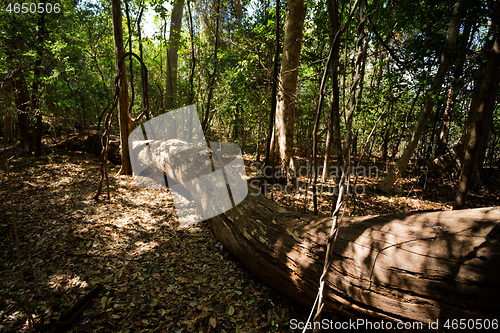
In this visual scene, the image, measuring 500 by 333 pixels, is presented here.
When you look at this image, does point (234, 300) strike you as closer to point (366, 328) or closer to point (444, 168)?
point (366, 328)

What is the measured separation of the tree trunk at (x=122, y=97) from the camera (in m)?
4.82

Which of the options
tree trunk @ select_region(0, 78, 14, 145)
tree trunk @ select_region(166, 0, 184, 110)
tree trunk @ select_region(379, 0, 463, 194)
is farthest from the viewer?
tree trunk @ select_region(166, 0, 184, 110)

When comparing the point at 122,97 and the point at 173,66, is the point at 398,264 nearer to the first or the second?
the point at 122,97

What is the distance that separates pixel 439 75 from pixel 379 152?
7.66 m

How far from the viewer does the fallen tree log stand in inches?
46.8

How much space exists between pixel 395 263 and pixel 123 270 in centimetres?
276

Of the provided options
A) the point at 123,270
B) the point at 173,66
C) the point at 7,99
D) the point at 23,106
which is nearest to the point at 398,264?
the point at 123,270

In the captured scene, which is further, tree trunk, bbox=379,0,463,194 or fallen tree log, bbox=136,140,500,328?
tree trunk, bbox=379,0,463,194

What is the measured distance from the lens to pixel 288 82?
16.6ft

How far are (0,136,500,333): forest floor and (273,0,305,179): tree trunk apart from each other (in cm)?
148

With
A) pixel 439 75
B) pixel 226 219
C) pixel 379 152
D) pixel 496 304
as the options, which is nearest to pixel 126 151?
pixel 226 219

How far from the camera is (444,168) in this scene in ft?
22.1

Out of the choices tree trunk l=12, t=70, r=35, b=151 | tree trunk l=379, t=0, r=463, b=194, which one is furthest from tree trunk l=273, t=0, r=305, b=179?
tree trunk l=12, t=70, r=35, b=151

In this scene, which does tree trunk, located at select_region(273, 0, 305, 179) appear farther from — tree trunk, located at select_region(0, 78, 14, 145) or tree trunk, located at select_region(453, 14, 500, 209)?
tree trunk, located at select_region(0, 78, 14, 145)
